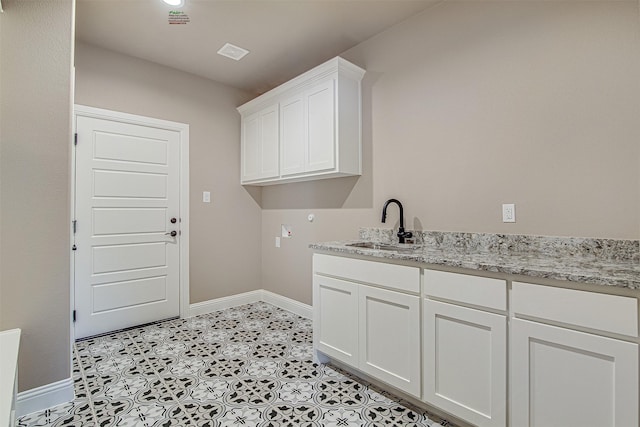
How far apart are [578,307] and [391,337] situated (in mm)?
931

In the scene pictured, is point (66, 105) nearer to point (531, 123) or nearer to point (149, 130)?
point (149, 130)

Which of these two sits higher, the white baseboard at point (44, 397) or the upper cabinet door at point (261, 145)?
the upper cabinet door at point (261, 145)

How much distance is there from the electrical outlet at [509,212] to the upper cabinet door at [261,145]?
2.03 metres

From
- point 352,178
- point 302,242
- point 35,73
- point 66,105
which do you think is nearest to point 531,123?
point 352,178

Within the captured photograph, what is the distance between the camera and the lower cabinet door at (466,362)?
1471mm

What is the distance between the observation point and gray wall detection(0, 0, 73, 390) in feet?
5.69

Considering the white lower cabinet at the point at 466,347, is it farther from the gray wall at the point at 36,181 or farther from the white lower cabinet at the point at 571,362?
the gray wall at the point at 36,181

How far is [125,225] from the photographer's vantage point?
3.05 m

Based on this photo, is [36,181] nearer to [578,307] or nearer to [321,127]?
[321,127]

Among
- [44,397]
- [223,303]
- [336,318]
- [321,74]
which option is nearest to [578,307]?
[336,318]

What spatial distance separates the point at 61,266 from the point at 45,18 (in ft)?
4.64

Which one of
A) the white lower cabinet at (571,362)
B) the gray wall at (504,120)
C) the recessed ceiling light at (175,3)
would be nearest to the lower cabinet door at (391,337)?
the white lower cabinet at (571,362)

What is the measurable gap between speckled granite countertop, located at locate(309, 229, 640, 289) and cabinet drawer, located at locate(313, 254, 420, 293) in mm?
62

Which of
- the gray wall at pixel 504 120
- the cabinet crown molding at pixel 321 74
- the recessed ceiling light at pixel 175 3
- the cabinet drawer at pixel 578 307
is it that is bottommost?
the cabinet drawer at pixel 578 307
